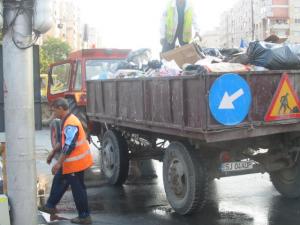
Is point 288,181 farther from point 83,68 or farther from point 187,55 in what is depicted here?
point 83,68

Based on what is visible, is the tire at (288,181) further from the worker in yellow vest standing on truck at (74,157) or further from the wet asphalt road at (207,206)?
the worker in yellow vest standing on truck at (74,157)

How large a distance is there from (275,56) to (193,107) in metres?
1.29

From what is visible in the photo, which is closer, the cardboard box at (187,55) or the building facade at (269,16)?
the cardboard box at (187,55)

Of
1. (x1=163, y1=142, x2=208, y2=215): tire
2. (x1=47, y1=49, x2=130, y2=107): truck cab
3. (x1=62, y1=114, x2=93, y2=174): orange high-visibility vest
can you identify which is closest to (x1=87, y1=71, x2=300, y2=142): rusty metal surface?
(x1=163, y1=142, x2=208, y2=215): tire

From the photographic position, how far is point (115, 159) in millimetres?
8430

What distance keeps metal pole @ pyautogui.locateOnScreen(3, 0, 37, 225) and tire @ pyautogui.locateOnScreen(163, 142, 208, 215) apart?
1867mm

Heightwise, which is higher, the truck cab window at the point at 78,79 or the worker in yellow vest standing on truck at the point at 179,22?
the worker in yellow vest standing on truck at the point at 179,22

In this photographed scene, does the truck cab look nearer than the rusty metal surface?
No

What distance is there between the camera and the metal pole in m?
4.86

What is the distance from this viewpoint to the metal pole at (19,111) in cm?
486

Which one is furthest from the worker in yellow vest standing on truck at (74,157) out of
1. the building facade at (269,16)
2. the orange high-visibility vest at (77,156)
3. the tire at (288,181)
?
the building facade at (269,16)

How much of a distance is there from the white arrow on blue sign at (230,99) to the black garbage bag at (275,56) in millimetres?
738

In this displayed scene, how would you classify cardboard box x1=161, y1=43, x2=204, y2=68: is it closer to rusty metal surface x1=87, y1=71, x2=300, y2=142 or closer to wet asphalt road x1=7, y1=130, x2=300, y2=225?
rusty metal surface x1=87, y1=71, x2=300, y2=142

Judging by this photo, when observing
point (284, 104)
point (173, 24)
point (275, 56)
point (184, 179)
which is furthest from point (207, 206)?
point (173, 24)
